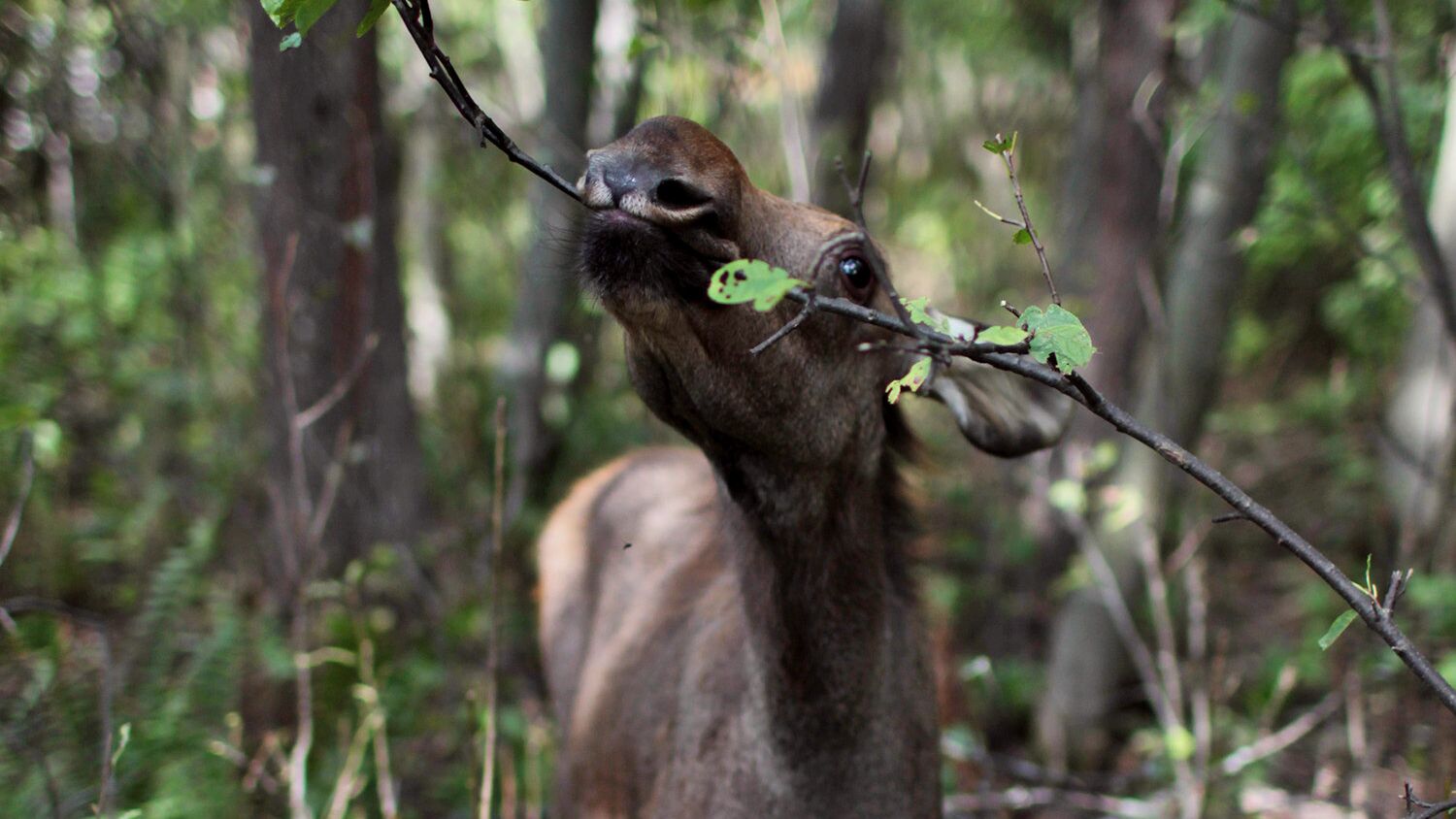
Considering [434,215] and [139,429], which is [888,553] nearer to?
[139,429]

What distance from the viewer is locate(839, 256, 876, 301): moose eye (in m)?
2.96

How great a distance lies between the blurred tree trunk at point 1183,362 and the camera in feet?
19.2

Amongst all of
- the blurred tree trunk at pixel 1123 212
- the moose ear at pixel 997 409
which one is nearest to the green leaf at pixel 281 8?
the moose ear at pixel 997 409

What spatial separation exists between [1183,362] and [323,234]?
193 inches

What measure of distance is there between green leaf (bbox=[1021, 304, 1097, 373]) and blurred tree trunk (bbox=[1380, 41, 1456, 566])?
384 centimetres

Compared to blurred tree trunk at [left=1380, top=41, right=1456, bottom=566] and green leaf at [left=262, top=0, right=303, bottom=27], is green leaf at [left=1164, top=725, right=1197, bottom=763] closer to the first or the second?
blurred tree trunk at [left=1380, top=41, right=1456, bottom=566]

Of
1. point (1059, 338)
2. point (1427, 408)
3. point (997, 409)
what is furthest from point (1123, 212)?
point (1059, 338)

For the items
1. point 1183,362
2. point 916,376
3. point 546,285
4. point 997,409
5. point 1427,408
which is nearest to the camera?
point 916,376

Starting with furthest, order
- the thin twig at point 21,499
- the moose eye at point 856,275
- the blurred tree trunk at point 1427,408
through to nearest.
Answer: the blurred tree trunk at point 1427,408, the thin twig at point 21,499, the moose eye at point 856,275

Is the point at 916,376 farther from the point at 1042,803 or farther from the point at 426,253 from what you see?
the point at 426,253

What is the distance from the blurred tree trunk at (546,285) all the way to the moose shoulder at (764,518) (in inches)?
116

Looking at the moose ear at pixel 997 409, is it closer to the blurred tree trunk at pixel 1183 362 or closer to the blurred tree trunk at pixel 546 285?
the blurred tree trunk at pixel 1183 362

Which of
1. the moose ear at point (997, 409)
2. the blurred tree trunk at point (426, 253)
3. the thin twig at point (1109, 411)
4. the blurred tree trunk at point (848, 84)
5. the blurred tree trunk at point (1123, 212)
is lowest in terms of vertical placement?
the thin twig at point (1109, 411)

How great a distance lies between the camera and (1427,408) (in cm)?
657
